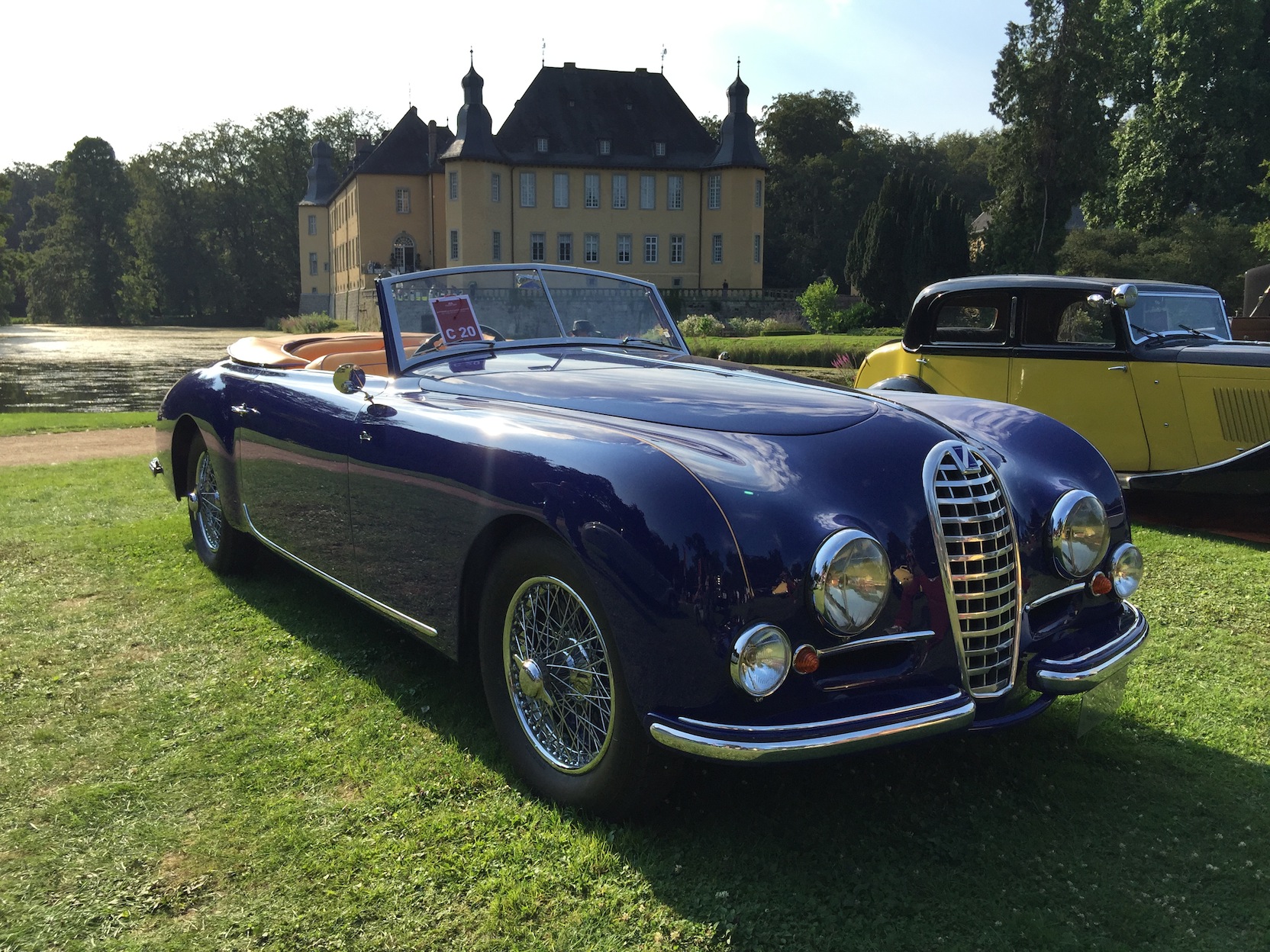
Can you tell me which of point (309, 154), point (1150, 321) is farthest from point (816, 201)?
point (1150, 321)

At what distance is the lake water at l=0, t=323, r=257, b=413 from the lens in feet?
68.2

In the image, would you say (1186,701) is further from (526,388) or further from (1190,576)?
(526,388)

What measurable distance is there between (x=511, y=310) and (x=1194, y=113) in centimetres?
4691

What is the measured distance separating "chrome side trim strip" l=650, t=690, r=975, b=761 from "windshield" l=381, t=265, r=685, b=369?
2.28 m

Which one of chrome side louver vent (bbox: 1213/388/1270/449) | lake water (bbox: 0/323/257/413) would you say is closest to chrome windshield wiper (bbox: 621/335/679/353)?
chrome side louver vent (bbox: 1213/388/1270/449)

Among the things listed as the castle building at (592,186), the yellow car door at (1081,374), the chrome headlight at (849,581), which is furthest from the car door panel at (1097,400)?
the castle building at (592,186)

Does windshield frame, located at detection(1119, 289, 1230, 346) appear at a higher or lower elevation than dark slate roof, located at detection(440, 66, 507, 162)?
lower

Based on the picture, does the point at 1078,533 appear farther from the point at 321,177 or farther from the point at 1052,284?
the point at 321,177

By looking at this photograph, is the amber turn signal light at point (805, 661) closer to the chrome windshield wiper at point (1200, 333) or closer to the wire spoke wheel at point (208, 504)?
the wire spoke wheel at point (208, 504)

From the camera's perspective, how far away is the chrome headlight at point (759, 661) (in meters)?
2.40

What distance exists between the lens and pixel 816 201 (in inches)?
2635

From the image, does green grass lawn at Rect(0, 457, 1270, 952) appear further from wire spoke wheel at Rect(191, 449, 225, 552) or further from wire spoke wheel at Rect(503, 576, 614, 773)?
wire spoke wheel at Rect(191, 449, 225, 552)

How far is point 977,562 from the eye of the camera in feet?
9.07

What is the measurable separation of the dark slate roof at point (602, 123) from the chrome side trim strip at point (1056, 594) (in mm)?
58579
